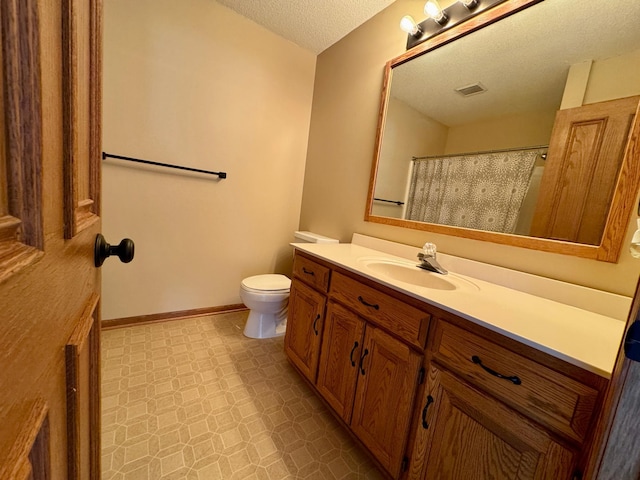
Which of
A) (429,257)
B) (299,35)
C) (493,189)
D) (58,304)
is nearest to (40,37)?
(58,304)

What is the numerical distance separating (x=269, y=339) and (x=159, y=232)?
1.16m

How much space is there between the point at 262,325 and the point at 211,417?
2.47 ft

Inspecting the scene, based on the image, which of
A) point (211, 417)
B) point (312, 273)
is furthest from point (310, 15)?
point (211, 417)

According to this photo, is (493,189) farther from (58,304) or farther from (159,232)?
(159,232)

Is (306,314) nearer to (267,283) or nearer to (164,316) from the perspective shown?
(267,283)

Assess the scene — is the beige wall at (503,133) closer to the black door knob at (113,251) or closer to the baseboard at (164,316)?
the black door knob at (113,251)

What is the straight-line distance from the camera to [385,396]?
38.3 inches

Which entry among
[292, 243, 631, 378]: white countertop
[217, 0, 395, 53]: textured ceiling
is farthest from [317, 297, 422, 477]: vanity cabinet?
[217, 0, 395, 53]: textured ceiling

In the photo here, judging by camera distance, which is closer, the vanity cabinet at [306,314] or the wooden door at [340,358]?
the wooden door at [340,358]

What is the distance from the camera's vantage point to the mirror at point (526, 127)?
2.90 ft

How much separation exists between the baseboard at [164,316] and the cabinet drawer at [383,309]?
4.64 ft

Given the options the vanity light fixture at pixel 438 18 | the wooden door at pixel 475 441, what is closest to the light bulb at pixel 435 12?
the vanity light fixture at pixel 438 18

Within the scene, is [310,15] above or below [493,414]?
above

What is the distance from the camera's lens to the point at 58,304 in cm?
32
